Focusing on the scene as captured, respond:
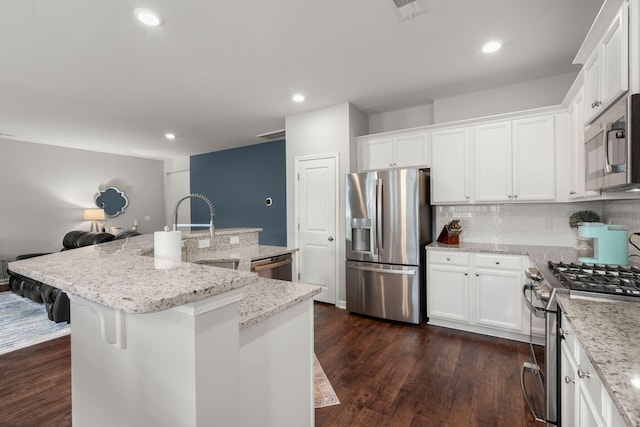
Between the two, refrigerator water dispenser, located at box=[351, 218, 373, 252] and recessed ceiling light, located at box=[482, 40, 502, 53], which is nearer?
recessed ceiling light, located at box=[482, 40, 502, 53]

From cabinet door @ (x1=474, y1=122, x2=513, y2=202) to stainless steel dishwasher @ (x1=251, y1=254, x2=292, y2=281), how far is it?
2.20 metres

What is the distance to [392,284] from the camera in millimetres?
3328

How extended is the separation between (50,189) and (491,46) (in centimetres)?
754

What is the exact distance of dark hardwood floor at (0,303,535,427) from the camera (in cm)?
187

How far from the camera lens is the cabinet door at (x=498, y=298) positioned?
9.19ft

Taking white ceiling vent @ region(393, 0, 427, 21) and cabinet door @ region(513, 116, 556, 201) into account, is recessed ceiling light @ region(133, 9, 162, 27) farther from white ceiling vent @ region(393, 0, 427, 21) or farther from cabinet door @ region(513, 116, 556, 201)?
cabinet door @ region(513, 116, 556, 201)

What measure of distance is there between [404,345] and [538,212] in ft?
6.67

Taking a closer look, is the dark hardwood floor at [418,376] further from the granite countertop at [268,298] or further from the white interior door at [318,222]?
the granite countertop at [268,298]

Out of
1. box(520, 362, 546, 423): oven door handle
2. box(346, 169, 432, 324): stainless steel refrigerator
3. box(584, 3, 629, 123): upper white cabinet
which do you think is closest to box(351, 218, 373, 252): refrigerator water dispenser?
box(346, 169, 432, 324): stainless steel refrigerator

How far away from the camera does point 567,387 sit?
135cm

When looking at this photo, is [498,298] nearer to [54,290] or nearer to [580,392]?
[580,392]

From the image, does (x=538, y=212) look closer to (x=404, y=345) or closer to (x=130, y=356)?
(x=404, y=345)

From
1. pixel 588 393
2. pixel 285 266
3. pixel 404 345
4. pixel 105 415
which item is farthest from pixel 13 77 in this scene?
pixel 588 393

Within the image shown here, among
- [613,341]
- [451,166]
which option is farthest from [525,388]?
[451,166]
